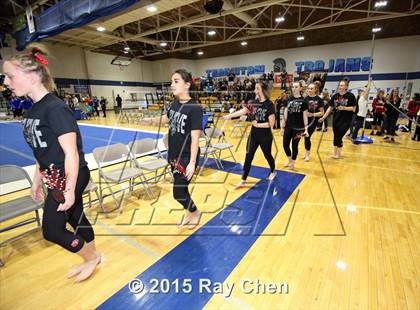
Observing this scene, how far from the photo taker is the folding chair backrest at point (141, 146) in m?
3.67

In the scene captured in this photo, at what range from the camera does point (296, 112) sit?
4141mm

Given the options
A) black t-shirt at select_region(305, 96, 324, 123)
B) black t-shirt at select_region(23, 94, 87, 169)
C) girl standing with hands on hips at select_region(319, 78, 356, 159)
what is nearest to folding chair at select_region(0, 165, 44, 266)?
black t-shirt at select_region(23, 94, 87, 169)

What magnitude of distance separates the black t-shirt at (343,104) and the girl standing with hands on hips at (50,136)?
4851 millimetres

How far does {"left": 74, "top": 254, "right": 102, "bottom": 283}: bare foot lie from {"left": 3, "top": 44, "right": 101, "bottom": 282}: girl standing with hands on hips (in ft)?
1.63

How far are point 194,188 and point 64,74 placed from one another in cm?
1748

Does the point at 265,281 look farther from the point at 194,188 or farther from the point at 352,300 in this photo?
the point at 194,188

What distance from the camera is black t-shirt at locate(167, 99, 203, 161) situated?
2143mm

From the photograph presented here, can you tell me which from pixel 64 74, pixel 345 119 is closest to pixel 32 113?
pixel 345 119

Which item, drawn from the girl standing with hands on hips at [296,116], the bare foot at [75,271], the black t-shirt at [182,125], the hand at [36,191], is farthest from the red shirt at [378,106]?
the hand at [36,191]

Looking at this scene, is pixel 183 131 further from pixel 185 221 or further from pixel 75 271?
pixel 75 271

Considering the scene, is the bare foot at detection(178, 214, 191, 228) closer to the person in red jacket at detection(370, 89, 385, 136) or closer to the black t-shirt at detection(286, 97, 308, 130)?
the black t-shirt at detection(286, 97, 308, 130)

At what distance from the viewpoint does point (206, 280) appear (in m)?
1.93

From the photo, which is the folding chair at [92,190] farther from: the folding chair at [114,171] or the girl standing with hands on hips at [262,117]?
the girl standing with hands on hips at [262,117]

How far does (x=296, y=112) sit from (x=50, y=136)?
148 inches
